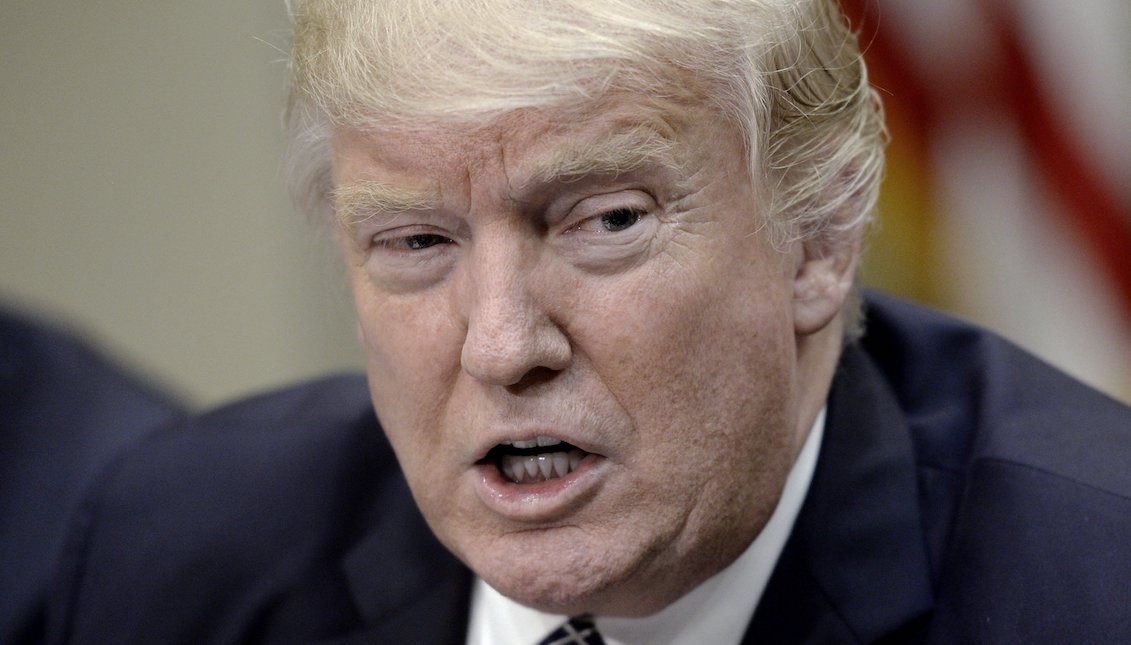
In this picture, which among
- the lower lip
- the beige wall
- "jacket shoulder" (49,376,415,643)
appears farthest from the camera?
the beige wall

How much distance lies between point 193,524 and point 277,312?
68.4 inches

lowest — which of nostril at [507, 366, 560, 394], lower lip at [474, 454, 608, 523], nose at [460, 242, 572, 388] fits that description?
lower lip at [474, 454, 608, 523]

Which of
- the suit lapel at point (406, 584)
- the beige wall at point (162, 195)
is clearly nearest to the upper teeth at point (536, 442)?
the suit lapel at point (406, 584)

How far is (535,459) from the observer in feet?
4.93

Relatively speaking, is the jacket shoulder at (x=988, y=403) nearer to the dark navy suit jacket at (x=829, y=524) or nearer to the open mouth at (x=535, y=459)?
the dark navy suit jacket at (x=829, y=524)

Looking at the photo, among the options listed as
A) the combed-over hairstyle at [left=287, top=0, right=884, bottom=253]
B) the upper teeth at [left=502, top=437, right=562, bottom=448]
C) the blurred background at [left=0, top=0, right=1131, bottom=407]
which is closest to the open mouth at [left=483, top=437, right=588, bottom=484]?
the upper teeth at [left=502, top=437, right=562, bottom=448]

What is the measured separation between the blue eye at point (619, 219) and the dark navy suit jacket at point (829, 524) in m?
0.46

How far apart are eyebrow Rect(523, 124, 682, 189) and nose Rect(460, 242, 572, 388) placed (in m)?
0.09

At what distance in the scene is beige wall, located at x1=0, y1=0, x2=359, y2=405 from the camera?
142 inches

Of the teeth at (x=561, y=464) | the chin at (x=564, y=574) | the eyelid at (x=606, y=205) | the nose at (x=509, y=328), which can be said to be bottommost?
the chin at (x=564, y=574)

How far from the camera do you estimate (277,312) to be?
3.75 metres

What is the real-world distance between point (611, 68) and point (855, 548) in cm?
69

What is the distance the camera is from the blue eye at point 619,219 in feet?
4.66

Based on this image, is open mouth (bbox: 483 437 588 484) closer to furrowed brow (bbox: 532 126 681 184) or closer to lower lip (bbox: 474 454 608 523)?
lower lip (bbox: 474 454 608 523)
